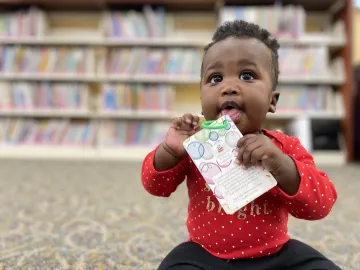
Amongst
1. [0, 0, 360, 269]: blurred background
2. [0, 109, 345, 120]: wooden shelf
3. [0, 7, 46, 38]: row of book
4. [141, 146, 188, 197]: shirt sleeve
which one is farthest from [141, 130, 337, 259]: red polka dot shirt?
[0, 7, 46, 38]: row of book

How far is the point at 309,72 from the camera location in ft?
8.64

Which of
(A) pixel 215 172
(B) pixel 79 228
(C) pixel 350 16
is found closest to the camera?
(A) pixel 215 172

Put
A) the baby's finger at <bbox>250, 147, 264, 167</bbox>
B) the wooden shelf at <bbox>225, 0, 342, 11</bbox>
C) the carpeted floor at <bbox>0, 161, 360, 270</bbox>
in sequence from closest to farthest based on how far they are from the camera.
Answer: the baby's finger at <bbox>250, 147, 264, 167</bbox>, the carpeted floor at <bbox>0, 161, 360, 270</bbox>, the wooden shelf at <bbox>225, 0, 342, 11</bbox>

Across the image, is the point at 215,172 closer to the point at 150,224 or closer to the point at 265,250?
the point at 265,250

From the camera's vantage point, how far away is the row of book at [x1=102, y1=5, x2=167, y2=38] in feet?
8.79

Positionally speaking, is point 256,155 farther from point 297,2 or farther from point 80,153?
point 297,2

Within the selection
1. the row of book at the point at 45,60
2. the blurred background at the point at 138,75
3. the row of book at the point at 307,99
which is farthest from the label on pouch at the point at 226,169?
the row of book at the point at 45,60

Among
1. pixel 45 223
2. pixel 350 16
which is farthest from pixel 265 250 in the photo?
pixel 350 16

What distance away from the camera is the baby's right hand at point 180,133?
0.51 m

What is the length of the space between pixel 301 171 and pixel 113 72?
238 centimetres

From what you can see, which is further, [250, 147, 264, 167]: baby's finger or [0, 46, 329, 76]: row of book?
[0, 46, 329, 76]: row of book

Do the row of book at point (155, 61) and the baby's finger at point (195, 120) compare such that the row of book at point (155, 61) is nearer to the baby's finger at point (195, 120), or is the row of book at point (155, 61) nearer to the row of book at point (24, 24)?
the row of book at point (24, 24)

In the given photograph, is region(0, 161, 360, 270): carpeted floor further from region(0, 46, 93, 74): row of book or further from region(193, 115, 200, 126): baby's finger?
region(0, 46, 93, 74): row of book

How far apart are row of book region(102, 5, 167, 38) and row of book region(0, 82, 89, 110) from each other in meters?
0.46
